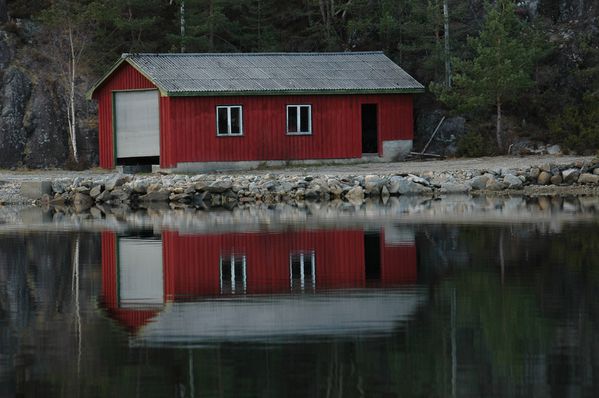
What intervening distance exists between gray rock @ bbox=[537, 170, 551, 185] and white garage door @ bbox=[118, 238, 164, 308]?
1518 cm

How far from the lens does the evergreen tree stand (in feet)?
130

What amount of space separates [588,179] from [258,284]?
65.3 ft

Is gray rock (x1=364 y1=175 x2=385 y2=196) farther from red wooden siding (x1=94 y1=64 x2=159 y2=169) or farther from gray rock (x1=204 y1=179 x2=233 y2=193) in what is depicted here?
red wooden siding (x1=94 y1=64 x2=159 y2=169)

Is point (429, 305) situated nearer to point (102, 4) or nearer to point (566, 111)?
point (566, 111)

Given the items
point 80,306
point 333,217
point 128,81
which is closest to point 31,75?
point 128,81

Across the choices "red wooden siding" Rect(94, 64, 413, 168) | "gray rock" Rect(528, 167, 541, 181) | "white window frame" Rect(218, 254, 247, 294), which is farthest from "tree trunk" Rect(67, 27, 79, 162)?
"white window frame" Rect(218, 254, 247, 294)

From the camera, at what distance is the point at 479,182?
34219 mm

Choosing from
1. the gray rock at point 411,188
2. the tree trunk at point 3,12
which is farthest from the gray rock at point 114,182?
the tree trunk at point 3,12

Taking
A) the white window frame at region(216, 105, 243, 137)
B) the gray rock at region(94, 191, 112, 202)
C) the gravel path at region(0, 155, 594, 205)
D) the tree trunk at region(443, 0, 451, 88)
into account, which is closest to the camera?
the gray rock at region(94, 191, 112, 202)

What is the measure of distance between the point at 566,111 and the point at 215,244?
22.4 metres

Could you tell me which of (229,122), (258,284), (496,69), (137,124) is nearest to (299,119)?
(229,122)

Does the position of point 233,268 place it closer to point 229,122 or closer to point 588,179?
point 588,179

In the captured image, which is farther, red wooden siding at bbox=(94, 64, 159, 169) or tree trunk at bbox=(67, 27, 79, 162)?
tree trunk at bbox=(67, 27, 79, 162)

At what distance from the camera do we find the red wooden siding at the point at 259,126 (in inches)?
1523
